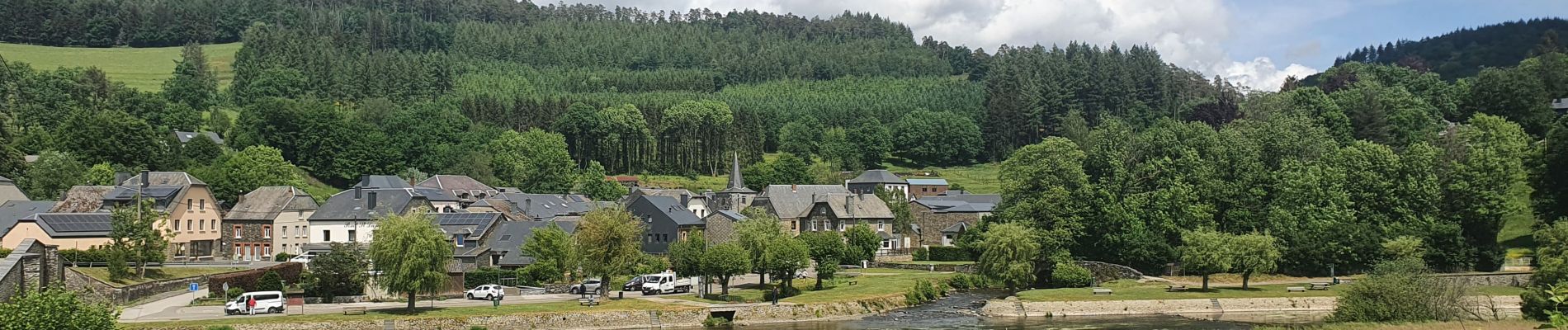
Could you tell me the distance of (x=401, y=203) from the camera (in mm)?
77500

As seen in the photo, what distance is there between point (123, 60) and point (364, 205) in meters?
125

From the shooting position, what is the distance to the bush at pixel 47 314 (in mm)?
23703

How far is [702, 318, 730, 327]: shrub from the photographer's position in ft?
161

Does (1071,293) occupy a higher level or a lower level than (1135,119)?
lower

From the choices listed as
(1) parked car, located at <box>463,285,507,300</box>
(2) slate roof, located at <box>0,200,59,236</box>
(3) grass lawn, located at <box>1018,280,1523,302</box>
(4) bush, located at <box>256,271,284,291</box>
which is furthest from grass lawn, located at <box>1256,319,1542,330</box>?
(2) slate roof, located at <box>0,200,59,236</box>

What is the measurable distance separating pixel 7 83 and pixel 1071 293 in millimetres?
117739

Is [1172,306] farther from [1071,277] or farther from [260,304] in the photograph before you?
[260,304]

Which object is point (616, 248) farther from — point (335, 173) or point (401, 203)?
point (335, 173)

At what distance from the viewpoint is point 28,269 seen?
34500mm

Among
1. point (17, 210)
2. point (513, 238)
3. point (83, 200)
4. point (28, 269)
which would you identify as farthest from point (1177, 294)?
point (83, 200)

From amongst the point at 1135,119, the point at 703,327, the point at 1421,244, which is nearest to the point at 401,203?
the point at 703,327

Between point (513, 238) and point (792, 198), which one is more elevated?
point (792, 198)

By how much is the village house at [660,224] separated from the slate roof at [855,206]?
1713 centimetres

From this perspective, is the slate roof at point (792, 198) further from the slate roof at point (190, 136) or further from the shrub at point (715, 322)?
the slate roof at point (190, 136)
